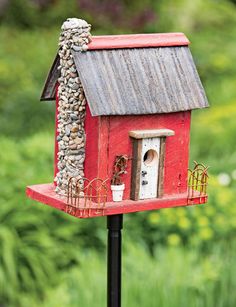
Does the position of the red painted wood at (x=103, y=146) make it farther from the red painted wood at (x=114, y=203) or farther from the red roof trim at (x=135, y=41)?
the red roof trim at (x=135, y=41)

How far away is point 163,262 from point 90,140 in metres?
2.56

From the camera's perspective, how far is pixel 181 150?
4.25 m

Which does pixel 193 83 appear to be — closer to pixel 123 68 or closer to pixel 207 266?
pixel 123 68

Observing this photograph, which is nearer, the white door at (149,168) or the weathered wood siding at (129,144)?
the weathered wood siding at (129,144)

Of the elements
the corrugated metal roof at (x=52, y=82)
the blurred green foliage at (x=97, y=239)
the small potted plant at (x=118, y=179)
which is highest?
the corrugated metal roof at (x=52, y=82)

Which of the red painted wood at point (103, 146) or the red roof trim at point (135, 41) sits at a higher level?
the red roof trim at point (135, 41)

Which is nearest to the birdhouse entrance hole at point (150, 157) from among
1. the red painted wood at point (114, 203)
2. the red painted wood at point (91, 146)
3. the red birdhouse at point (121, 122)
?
the red birdhouse at point (121, 122)

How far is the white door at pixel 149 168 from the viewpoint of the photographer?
4102 mm

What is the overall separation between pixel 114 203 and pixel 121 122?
0.34 m

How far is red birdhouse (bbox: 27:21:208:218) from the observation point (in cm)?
394

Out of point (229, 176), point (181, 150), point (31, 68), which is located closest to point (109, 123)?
point (181, 150)

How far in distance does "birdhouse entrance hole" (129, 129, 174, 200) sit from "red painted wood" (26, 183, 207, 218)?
0.05 meters

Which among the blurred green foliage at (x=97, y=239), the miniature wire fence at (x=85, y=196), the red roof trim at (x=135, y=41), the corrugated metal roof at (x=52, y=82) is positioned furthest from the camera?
the blurred green foliage at (x=97, y=239)

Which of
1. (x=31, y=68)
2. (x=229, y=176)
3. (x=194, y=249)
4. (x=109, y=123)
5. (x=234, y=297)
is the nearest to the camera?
(x=109, y=123)
